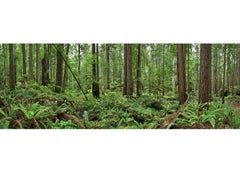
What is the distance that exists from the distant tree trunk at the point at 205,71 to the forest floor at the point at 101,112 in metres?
0.22

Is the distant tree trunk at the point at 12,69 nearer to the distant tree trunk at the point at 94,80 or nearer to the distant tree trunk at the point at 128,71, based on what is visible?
the distant tree trunk at the point at 94,80

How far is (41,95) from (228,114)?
3.28 metres

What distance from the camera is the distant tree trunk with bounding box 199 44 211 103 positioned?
162 inches

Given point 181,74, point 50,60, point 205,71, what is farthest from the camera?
point 181,74

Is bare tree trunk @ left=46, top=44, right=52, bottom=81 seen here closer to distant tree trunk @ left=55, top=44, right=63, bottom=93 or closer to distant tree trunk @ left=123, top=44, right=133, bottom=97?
distant tree trunk @ left=55, top=44, right=63, bottom=93

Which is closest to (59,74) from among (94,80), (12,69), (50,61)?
(50,61)

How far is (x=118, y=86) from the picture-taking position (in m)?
4.44

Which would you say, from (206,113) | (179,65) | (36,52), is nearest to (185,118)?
(206,113)

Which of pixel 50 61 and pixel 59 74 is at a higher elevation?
pixel 50 61

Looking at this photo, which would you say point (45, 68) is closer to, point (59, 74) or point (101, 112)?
point (59, 74)

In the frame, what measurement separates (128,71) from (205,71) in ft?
4.90
